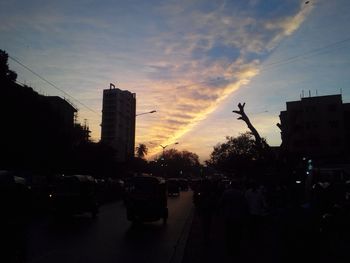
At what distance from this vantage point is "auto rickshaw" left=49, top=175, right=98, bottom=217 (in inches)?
926

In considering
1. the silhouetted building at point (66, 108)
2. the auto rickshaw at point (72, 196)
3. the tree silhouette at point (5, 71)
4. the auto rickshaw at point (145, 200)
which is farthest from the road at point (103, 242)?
the silhouetted building at point (66, 108)

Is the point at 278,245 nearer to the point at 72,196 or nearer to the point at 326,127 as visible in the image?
the point at 72,196

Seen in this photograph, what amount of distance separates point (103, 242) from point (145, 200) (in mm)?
6915

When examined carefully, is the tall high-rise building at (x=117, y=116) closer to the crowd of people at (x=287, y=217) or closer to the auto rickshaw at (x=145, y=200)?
the auto rickshaw at (x=145, y=200)

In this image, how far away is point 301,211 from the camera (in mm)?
6117

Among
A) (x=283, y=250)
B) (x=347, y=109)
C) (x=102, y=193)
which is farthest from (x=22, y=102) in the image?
(x=347, y=109)

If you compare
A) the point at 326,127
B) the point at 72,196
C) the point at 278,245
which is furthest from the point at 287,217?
the point at 326,127

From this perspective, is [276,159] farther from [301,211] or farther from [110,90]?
[110,90]

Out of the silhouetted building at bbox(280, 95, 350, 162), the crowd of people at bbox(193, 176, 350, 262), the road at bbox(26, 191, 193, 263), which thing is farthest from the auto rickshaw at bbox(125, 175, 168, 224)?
the silhouetted building at bbox(280, 95, 350, 162)

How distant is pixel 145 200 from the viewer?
2194cm

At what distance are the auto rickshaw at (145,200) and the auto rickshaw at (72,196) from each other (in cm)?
280

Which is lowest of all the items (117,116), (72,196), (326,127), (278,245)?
(278,245)

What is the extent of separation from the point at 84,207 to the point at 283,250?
62.6ft

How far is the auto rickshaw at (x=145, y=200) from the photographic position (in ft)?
71.6
